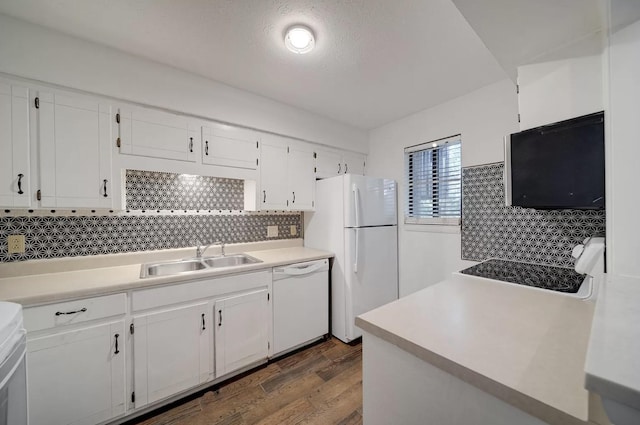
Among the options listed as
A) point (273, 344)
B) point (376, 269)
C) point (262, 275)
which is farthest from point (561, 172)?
point (273, 344)

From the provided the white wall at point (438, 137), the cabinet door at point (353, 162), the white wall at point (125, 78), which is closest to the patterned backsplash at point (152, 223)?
the white wall at point (125, 78)

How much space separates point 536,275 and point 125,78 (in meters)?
3.08

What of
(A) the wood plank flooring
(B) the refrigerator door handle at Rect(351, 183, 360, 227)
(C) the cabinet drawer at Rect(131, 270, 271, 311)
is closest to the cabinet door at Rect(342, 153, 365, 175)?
(B) the refrigerator door handle at Rect(351, 183, 360, 227)

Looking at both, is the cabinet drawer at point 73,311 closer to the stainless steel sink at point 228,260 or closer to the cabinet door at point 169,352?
the cabinet door at point 169,352

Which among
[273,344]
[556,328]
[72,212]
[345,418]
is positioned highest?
[72,212]

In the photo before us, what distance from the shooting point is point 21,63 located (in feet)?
4.78

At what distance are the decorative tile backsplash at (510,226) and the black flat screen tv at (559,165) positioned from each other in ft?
2.80

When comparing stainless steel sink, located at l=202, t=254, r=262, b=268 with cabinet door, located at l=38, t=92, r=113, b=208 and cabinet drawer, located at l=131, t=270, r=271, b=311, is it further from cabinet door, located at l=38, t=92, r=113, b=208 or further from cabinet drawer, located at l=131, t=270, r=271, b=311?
cabinet door, located at l=38, t=92, r=113, b=208

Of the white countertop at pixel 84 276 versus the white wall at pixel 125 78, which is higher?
the white wall at pixel 125 78

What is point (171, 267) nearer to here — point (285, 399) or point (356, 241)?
point (285, 399)

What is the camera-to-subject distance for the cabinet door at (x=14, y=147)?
1.43 meters

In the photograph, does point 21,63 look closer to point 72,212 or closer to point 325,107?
point 72,212

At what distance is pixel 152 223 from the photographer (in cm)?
209

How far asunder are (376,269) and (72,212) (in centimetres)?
266
